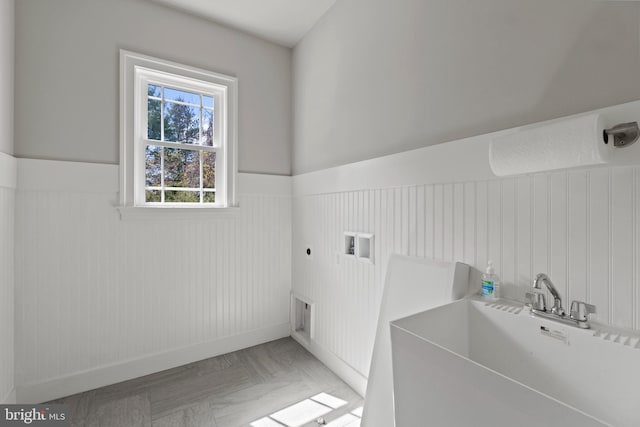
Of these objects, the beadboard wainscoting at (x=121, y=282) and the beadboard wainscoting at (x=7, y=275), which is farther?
the beadboard wainscoting at (x=121, y=282)

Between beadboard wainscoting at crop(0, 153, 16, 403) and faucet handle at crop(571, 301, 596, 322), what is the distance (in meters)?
2.63

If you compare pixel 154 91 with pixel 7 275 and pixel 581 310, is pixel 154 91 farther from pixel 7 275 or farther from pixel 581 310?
pixel 581 310

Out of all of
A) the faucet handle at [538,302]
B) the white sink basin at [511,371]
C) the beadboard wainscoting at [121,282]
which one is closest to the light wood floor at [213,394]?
the beadboard wainscoting at [121,282]

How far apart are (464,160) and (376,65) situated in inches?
34.8

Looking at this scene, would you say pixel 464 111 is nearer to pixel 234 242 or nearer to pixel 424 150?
pixel 424 150

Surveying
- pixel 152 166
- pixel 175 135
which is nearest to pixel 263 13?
pixel 175 135

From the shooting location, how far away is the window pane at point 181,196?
2.25 m

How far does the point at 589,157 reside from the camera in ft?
2.66

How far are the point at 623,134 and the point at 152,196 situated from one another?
258cm

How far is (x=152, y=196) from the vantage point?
7.22 feet

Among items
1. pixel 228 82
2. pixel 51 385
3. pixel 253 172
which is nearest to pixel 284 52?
pixel 228 82

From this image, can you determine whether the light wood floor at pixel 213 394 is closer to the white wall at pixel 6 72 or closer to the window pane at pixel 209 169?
the window pane at pixel 209 169

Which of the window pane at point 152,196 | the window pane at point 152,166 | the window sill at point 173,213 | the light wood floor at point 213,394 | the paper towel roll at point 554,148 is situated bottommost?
the light wood floor at point 213,394

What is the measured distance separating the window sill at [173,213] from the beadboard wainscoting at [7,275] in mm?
522
